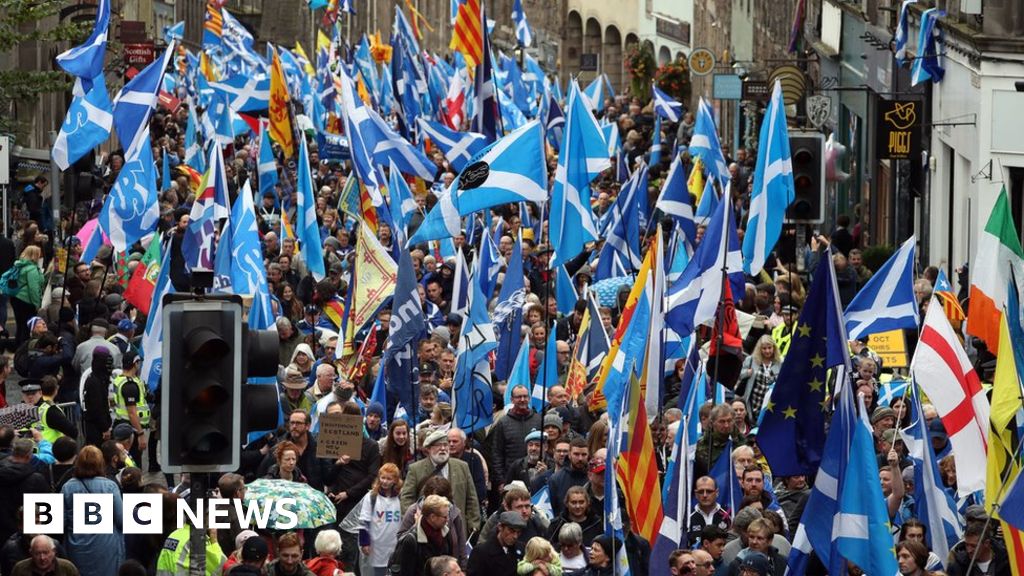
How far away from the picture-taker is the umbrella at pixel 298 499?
1473 centimetres

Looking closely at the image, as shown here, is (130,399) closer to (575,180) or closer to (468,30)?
(575,180)

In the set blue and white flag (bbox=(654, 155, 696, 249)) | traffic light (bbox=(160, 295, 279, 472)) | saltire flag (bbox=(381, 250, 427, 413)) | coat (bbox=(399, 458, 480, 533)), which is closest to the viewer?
traffic light (bbox=(160, 295, 279, 472))

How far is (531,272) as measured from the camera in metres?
27.5

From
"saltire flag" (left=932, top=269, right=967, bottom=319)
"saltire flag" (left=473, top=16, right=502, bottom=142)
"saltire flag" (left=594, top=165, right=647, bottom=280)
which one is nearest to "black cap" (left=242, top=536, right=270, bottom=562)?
"saltire flag" (left=932, top=269, right=967, bottom=319)

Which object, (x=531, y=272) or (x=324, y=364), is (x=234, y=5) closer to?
(x=531, y=272)

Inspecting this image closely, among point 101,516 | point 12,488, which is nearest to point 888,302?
point 101,516

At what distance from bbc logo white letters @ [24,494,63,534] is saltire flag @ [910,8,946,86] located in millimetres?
21380

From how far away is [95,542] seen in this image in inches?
590

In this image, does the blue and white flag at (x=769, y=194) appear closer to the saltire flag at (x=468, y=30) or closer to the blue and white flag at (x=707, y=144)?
the blue and white flag at (x=707, y=144)

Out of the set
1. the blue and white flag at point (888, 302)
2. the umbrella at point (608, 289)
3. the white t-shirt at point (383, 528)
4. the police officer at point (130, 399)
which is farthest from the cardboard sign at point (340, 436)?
the umbrella at point (608, 289)

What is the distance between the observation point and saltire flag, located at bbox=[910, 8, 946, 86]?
34594 millimetres

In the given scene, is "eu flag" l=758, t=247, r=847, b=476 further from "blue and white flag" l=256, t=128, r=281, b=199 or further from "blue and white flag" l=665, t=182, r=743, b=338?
"blue and white flag" l=256, t=128, r=281, b=199

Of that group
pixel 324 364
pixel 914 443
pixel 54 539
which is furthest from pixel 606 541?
pixel 324 364

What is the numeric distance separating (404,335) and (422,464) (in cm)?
249
